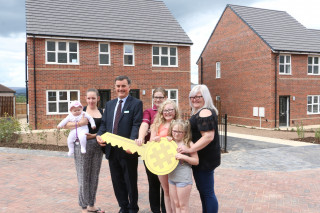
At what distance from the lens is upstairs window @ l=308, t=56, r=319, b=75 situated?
71.7 ft

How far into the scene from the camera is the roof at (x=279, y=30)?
812 inches

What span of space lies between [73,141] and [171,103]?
1.72 m

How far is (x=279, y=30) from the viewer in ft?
72.2

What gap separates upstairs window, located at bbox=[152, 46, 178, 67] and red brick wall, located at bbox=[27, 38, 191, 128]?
0.29m

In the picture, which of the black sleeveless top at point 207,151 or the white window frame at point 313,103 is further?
the white window frame at point 313,103

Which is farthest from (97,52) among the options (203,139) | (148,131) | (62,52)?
(203,139)

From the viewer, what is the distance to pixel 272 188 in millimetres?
6242

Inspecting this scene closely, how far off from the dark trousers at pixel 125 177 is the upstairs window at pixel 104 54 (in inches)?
592

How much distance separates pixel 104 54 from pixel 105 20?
8.66 feet

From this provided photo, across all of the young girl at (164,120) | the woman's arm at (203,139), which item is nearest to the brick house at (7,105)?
the young girl at (164,120)

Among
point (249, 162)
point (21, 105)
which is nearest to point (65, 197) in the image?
point (249, 162)

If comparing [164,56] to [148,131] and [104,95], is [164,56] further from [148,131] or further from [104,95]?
[148,131]

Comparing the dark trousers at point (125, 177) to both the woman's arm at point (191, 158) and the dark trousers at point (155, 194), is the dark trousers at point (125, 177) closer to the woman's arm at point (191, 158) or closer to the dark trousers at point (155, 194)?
the dark trousers at point (155, 194)

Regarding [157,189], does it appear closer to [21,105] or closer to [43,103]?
[43,103]
